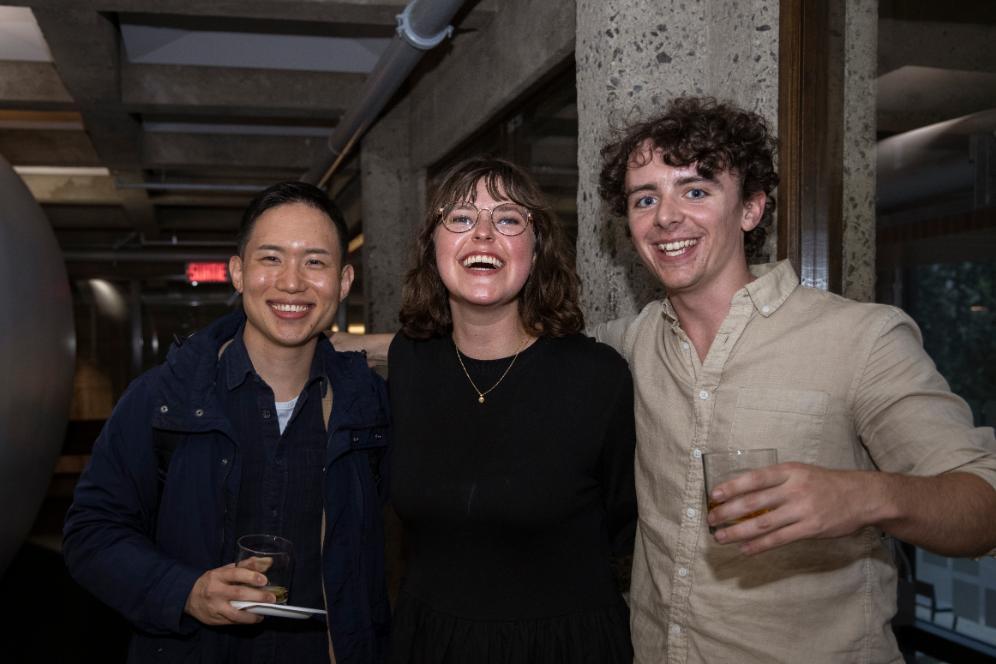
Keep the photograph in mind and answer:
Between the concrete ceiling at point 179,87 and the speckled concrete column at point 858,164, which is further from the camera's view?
the concrete ceiling at point 179,87

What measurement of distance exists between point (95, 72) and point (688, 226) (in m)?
5.38

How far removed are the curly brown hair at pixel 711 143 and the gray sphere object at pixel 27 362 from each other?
161 inches

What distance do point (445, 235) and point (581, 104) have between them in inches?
42.2

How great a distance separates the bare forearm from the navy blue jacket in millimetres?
1201

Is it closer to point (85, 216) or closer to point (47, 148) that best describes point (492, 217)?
point (47, 148)

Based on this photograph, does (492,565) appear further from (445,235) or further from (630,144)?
(630,144)

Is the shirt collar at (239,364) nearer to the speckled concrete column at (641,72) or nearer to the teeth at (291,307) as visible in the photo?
the teeth at (291,307)

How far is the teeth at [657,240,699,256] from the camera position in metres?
1.63

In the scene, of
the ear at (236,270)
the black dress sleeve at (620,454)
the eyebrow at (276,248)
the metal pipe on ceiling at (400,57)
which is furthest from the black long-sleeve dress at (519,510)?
the metal pipe on ceiling at (400,57)

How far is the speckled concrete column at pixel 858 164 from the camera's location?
2.21m

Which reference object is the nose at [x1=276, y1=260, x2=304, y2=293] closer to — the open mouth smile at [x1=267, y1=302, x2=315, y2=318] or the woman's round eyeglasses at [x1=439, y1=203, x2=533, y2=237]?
the open mouth smile at [x1=267, y1=302, x2=315, y2=318]

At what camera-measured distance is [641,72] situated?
2484mm

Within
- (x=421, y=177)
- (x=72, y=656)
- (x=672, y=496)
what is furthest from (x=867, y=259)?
(x=421, y=177)

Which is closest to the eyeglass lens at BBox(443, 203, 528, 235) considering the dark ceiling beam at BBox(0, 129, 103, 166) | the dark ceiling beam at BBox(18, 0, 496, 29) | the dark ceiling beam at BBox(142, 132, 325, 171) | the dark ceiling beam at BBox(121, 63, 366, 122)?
the dark ceiling beam at BBox(18, 0, 496, 29)
